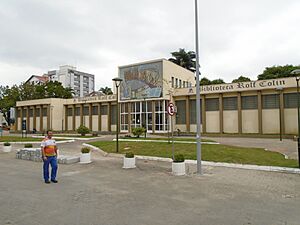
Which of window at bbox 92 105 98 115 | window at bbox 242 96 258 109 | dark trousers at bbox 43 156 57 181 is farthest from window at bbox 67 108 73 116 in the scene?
dark trousers at bbox 43 156 57 181

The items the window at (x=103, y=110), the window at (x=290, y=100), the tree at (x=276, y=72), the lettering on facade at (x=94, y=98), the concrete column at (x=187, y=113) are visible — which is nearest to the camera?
the window at (x=290, y=100)

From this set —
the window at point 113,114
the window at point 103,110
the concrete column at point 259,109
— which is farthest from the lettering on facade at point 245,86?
the window at point 103,110

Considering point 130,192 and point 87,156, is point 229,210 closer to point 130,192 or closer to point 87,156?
point 130,192

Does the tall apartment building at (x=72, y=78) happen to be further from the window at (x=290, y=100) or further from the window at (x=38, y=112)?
the window at (x=290, y=100)

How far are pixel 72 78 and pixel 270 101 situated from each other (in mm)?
110220

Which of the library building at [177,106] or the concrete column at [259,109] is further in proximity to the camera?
the concrete column at [259,109]

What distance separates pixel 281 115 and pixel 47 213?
28909 millimetres

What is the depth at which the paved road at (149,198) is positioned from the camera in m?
5.54

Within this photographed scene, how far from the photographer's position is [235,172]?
36.5 feet

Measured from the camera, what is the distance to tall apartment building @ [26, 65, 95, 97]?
125975 millimetres

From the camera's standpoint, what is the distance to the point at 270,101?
3109 centimetres

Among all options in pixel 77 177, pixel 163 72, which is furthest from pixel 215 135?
pixel 77 177

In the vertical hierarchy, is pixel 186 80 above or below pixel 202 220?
above

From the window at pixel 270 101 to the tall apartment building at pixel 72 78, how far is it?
100717mm
